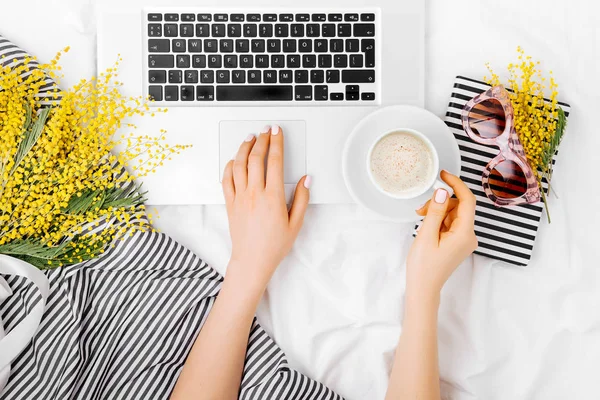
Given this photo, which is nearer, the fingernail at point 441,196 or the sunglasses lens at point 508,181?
the fingernail at point 441,196

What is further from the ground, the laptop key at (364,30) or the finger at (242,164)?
the laptop key at (364,30)

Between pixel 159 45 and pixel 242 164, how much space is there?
0.27m

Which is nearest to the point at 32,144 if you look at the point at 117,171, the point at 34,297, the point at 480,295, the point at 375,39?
the point at 117,171

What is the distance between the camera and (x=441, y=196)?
845mm

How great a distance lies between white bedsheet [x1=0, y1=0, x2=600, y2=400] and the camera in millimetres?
990

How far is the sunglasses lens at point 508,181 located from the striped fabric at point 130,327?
0.53 m

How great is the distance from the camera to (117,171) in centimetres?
92

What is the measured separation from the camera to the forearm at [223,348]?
92cm

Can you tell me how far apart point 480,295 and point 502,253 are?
97 millimetres

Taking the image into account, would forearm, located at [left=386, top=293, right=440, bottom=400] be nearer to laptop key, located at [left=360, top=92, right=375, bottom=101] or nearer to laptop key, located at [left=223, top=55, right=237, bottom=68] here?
laptop key, located at [left=360, top=92, right=375, bottom=101]

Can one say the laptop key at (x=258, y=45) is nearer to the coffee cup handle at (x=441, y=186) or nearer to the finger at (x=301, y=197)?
the finger at (x=301, y=197)

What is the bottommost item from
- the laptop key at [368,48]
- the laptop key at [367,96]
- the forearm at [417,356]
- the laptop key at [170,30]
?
the forearm at [417,356]

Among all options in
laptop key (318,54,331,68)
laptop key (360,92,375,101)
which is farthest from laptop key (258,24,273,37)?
laptop key (360,92,375,101)

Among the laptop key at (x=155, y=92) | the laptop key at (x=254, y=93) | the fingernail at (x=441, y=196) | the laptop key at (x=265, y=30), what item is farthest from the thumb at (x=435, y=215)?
the laptop key at (x=155, y=92)
